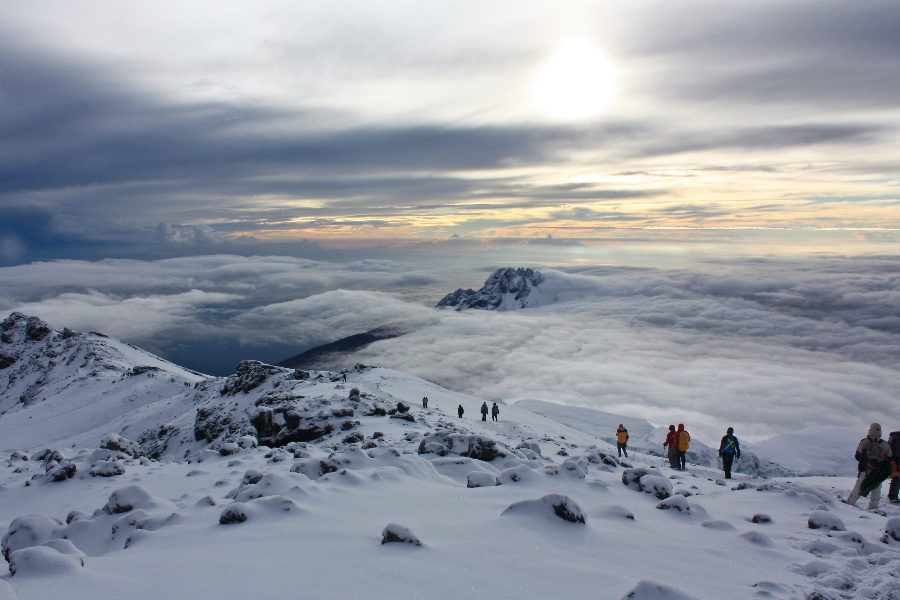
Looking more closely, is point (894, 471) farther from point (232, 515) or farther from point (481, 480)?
point (232, 515)

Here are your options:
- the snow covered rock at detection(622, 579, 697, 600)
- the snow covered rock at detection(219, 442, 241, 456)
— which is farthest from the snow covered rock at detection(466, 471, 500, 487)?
the snow covered rock at detection(219, 442, 241, 456)

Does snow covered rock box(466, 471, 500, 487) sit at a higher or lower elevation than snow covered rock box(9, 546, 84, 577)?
lower

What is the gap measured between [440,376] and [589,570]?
18968 centimetres

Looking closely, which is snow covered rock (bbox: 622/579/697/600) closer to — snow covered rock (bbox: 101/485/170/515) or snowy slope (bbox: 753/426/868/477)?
snow covered rock (bbox: 101/485/170/515)

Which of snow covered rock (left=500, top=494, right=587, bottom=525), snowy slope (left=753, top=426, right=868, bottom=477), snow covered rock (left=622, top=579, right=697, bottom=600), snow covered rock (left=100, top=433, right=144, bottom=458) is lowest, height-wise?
snowy slope (left=753, top=426, right=868, bottom=477)

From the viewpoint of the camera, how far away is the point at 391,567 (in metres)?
3.92

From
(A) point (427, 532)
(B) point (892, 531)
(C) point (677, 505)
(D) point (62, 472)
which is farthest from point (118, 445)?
(B) point (892, 531)

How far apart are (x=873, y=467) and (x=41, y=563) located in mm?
14033

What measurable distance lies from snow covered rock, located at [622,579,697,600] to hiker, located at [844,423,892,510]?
351 inches

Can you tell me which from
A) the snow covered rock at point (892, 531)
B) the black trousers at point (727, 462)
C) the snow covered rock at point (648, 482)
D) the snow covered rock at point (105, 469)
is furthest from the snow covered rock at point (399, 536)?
Answer: the black trousers at point (727, 462)

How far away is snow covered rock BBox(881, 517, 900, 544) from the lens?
5879 mm

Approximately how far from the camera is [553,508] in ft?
17.6

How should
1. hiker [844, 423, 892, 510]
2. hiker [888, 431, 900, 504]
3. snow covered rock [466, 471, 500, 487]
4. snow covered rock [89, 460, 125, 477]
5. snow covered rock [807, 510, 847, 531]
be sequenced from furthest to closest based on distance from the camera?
snow covered rock [89, 460, 125, 477] → hiker [888, 431, 900, 504] → hiker [844, 423, 892, 510] → snow covered rock [466, 471, 500, 487] → snow covered rock [807, 510, 847, 531]

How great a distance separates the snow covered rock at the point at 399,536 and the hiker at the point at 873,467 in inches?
398
